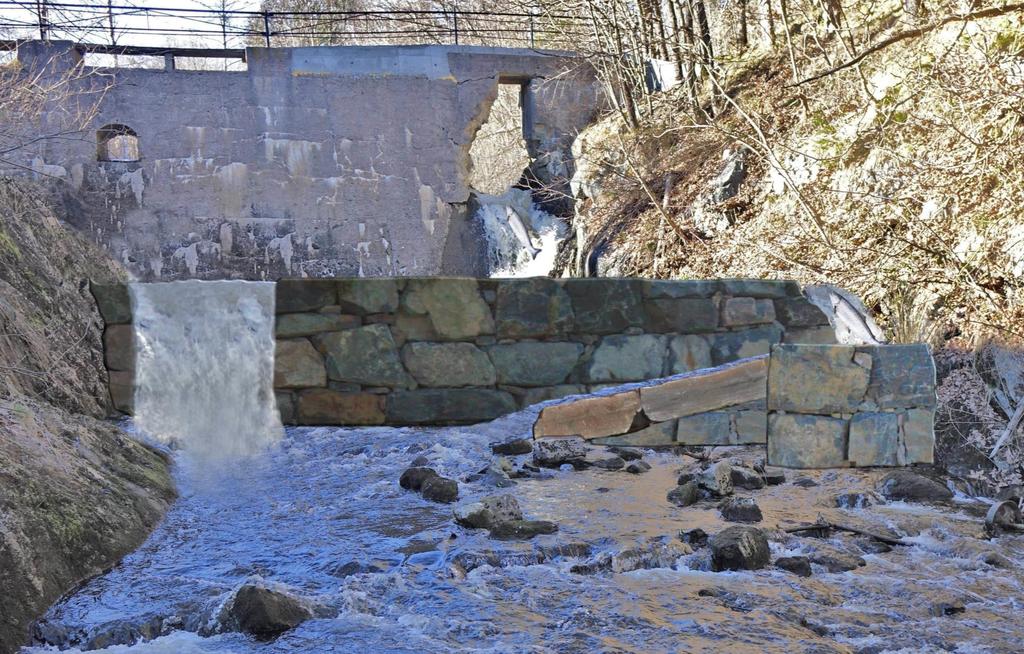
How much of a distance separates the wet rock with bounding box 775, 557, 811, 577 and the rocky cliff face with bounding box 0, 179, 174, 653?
2.77 m

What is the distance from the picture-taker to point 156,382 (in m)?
5.79

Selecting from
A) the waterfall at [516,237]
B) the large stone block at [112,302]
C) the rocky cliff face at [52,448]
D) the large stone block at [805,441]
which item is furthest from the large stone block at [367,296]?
the waterfall at [516,237]

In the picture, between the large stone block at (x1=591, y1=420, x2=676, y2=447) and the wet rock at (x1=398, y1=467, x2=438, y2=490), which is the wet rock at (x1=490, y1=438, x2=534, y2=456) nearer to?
the large stone block at (x1=591, y1=420, x2=676, y2=447)

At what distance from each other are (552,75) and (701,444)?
31.0 feet

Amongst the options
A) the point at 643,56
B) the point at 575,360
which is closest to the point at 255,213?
the point at 643,56

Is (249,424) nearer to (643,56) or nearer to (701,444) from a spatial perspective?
(701,444)

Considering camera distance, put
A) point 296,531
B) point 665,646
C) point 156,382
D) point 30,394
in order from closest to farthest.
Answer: point 665,646
point 296,531
point 30,394
point 156,382

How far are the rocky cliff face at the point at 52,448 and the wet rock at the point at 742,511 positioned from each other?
278 cm

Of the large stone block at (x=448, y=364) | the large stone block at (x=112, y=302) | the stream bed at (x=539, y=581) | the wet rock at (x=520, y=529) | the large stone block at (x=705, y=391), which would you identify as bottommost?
the stream bed at (x=539, y=581)

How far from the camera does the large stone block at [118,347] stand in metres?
5.69

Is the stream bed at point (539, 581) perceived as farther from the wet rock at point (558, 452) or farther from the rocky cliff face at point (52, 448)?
the wet rock at point (558, 452)

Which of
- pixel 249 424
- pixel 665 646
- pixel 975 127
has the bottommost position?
pixel 665 646

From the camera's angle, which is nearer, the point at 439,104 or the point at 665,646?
the point at 665,646

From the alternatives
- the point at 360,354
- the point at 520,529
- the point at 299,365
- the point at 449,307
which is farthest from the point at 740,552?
the point at 299,365
